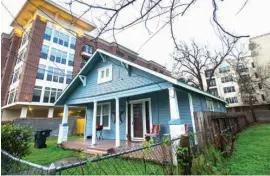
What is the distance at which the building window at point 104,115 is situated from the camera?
10.8 m

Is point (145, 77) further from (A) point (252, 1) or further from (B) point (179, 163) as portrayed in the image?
(A) point (252, 1)

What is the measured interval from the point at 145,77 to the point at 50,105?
61.1 feet

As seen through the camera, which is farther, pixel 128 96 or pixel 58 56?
pixel 58 56

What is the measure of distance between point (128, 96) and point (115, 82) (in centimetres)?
112

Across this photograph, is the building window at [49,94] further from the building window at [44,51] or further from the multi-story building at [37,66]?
the building window at [44,51]

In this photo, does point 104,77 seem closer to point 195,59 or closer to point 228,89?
point 195,59

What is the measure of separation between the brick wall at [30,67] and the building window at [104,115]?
13018mm

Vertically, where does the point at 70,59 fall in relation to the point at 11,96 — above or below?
above

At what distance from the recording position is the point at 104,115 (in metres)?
11.1

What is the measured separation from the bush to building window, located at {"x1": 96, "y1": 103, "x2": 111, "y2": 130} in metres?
6.60

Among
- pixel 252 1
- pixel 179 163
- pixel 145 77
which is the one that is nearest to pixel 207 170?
pixel 179 163

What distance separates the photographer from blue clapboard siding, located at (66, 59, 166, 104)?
24.1 feet

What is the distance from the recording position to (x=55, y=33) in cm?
2323

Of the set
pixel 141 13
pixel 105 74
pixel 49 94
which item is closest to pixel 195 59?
pixel 105 74
